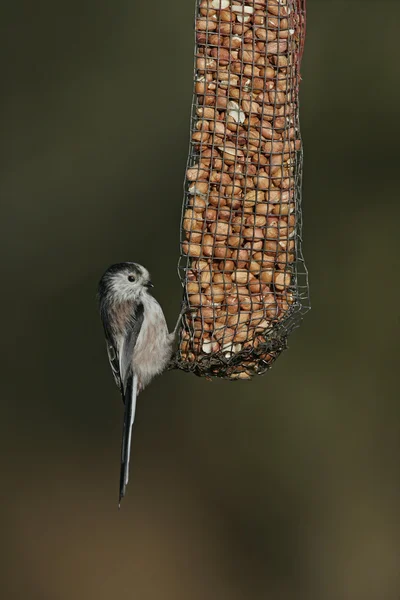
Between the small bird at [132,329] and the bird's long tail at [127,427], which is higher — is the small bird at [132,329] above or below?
above

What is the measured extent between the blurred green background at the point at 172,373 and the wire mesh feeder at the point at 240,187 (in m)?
2.47

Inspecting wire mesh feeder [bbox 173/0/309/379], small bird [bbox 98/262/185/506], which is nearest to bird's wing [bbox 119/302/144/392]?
small bird [bbox 98/262/185/506]

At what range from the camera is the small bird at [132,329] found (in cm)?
320

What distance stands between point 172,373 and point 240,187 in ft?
9.49

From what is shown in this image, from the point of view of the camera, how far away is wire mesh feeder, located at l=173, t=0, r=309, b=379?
2.79 meters

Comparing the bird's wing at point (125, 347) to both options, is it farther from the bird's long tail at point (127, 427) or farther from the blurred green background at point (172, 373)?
the blurred green background at point (172, 373)

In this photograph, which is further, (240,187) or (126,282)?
(126,282)

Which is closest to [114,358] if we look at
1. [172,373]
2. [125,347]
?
[125,347]

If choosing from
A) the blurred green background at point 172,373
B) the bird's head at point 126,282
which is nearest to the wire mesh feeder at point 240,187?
the bird's head at point 126,282

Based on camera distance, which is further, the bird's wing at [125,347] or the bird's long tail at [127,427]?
A: the bird's wing at [125,347]

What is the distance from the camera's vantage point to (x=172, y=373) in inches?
219

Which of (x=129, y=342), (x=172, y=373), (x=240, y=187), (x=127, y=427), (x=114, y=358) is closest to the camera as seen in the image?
(x=240, y=187)

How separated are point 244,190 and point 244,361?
0.63 metres

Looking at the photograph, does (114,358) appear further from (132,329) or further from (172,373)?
(172,373)
